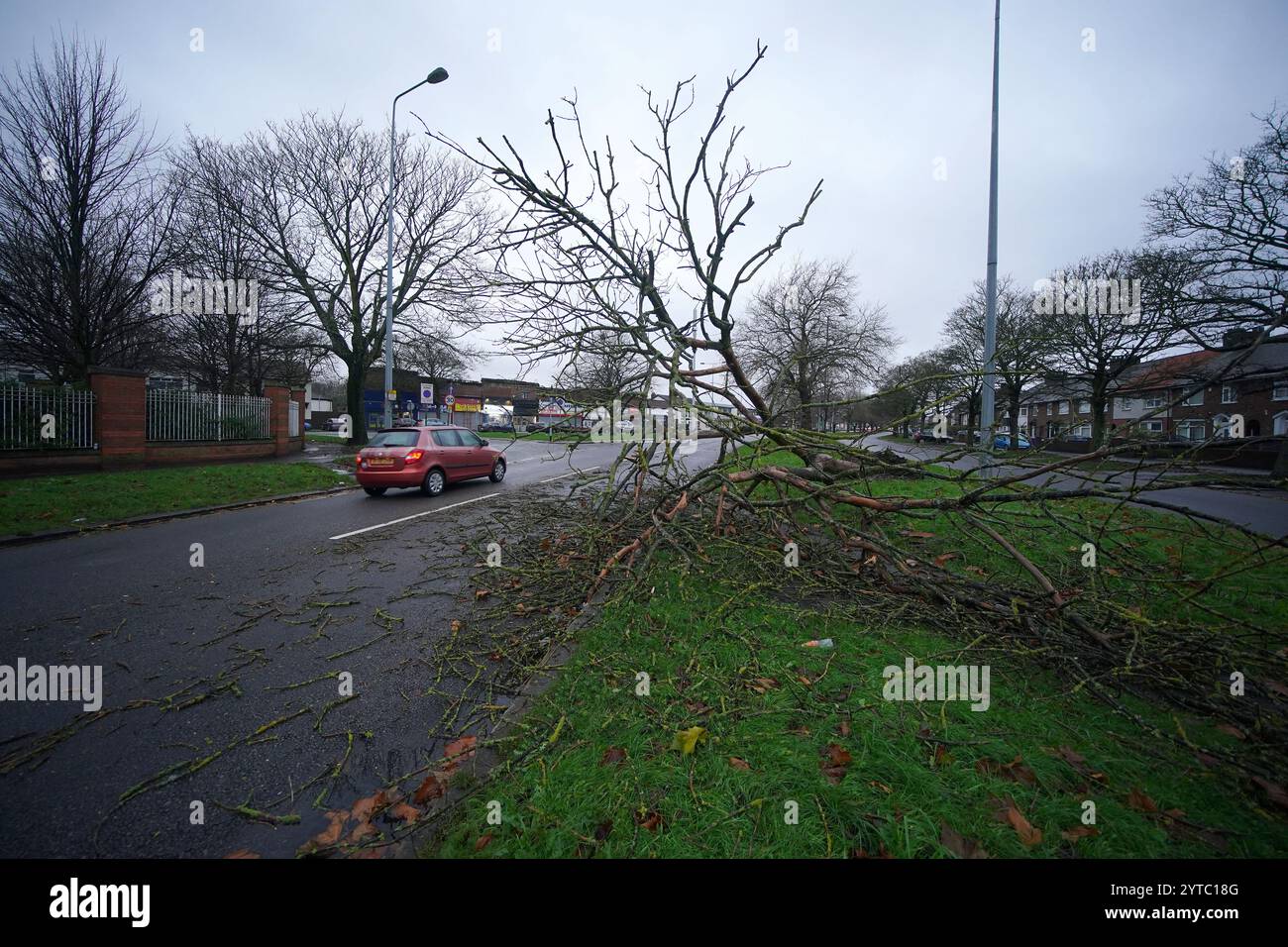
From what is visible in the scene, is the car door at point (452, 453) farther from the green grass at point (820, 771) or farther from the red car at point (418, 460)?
the green grass at point (820, 771)

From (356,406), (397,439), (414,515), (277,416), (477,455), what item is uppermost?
(356,406)

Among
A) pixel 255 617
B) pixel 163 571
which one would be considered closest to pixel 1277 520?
A: pixel 255 617

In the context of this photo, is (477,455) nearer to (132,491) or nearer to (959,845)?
(132,491)

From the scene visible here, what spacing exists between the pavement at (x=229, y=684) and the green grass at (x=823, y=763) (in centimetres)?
74

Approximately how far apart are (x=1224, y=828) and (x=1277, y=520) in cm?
1111

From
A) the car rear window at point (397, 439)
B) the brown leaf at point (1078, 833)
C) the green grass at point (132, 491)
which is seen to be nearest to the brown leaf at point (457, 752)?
the brown leaf at point (1078, 833)

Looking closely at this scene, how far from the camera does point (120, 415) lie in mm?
13242

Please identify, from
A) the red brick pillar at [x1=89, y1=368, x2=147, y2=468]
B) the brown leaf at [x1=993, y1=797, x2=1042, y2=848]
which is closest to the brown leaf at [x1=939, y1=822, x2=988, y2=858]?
the brown leaf at [x1=993, y1=797, x2=1042, y2=848]

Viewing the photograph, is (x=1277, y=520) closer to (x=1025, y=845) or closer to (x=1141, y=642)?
(x=1141, y=642)

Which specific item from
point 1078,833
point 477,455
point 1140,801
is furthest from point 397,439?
point 1140,801

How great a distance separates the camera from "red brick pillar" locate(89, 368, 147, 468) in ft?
42.4

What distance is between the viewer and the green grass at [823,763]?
1.91m

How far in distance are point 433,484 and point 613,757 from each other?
1045 cm
